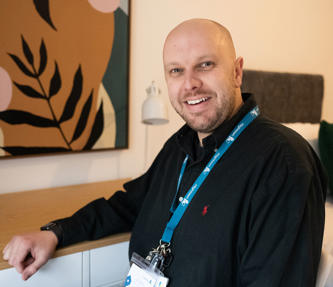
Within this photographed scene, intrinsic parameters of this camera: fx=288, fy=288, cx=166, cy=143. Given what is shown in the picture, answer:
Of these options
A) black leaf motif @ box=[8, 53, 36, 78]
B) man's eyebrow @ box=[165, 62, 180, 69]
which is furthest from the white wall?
man's eyebrow @ box=[165, 62, 180, 69]

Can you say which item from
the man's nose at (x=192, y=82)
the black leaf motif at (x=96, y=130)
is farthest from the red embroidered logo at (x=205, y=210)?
the black leaf motif at (x=96, y=130)

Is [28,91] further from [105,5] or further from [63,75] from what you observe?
[105,5]

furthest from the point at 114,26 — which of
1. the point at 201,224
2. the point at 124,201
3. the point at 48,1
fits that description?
the point at 201,224

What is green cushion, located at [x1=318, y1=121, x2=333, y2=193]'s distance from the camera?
168 cm

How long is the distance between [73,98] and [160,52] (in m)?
0.63

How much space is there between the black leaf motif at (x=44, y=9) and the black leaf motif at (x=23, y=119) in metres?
0.46

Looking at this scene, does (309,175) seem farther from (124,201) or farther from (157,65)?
(157,65)

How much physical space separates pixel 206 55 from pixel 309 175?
1.55ft

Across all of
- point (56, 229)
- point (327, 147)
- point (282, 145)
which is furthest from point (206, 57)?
point (327, 147)

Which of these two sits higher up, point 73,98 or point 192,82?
point 192,82

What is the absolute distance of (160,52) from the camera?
5.94 ft

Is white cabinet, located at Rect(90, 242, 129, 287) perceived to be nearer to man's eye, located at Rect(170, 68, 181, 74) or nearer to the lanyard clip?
the lanyard clip

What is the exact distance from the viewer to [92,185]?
1642 mm

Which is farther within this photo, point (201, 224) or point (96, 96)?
point (96, 96)
